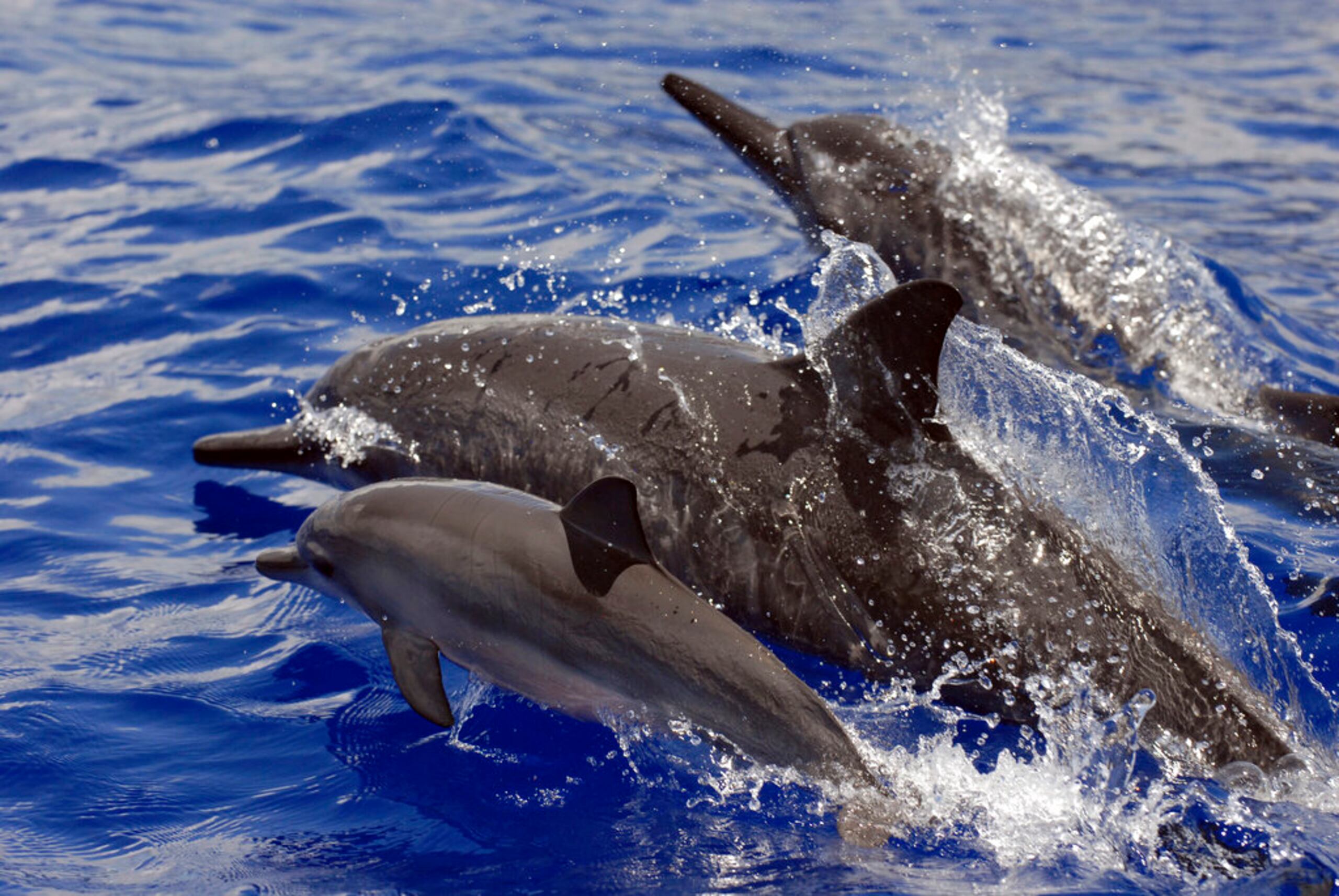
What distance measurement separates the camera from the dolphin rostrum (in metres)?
4.59

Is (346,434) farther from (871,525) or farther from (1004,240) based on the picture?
(1004,240)

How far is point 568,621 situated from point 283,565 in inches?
63.3

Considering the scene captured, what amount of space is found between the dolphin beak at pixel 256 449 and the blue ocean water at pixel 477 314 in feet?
1.14

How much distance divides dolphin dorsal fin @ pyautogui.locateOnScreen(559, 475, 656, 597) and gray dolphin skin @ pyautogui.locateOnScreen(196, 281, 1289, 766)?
0.69 meters

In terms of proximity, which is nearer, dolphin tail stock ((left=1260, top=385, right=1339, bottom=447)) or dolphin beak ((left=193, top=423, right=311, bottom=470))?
dolphin beak ((left=193, top=423, right=311, bottom=470))

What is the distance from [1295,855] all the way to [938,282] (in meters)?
2.13

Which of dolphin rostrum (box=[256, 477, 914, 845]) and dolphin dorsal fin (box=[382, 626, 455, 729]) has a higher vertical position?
dolphin rostrum (box=[256, 477, 914, 845])

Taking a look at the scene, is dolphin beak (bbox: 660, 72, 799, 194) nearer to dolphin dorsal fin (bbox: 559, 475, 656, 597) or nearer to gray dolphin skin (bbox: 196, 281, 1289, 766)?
gray dolphin skin (bbox: 196, 281, 1289, 766)

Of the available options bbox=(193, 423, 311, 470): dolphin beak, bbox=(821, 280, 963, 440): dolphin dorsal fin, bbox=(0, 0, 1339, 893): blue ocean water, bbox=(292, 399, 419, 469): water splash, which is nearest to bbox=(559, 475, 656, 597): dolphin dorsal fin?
→ bbox=(0, 0, 1339, 893): blue ocean water

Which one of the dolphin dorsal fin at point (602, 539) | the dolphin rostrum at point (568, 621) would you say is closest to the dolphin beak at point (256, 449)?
the dolphin rostrum at point (568, 621)

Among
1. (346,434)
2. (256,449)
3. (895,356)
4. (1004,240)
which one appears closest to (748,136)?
(1004,240)

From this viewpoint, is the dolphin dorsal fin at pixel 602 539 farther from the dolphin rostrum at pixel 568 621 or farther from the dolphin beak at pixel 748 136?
the dolphin beak at pixel 748 136

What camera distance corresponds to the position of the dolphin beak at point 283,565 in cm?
577

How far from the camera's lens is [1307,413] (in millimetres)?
7164
